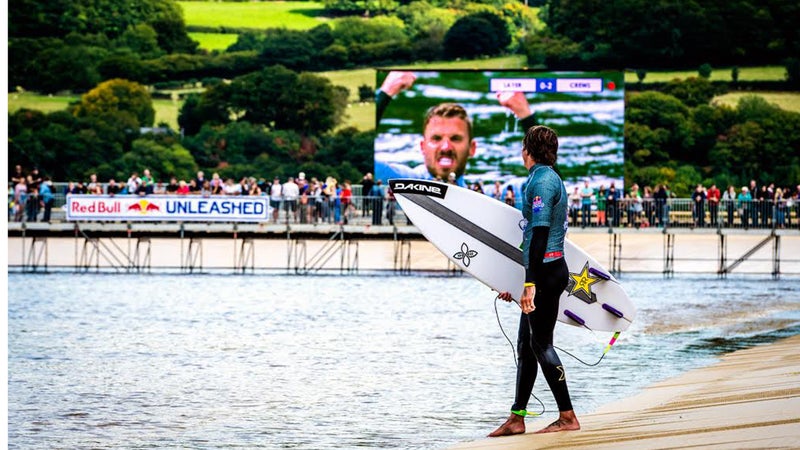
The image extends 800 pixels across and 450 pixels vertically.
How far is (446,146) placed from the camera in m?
39.1

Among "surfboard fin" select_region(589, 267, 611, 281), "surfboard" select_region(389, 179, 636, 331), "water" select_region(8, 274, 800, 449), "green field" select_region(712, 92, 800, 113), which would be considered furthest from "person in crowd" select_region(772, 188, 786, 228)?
"green field" select_region(712, 92, 800, 113)

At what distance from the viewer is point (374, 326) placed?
60.5 ft

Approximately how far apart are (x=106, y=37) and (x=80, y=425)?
183ft

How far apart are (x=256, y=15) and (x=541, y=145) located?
195 feet

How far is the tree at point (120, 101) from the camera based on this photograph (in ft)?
194

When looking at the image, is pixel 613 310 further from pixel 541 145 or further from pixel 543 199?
pixel 541 145

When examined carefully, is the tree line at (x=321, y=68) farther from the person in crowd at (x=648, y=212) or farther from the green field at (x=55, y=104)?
the person in crowd at (x=648, y=212)

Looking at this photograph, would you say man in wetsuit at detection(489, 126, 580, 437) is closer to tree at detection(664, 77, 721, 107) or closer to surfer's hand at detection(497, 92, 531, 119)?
surfer's hand at detection(497, 92, 531, 119)

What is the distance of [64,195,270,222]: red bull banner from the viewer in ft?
98.8

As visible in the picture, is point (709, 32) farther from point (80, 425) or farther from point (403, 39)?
point (80, 425)

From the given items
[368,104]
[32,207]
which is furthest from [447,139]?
[368,104]

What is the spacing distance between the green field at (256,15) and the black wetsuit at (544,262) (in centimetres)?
5659

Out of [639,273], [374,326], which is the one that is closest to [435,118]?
[639,273]

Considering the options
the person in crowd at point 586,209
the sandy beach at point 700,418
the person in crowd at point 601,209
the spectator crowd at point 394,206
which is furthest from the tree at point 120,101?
the sandy beach at point 700,418
